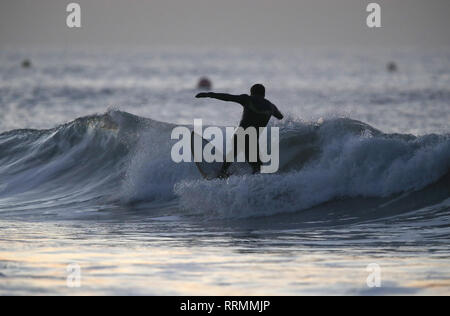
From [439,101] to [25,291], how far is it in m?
33.0

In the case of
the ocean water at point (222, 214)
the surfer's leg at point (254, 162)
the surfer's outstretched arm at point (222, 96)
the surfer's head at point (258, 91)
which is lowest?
the ocean water at point (222, 214)

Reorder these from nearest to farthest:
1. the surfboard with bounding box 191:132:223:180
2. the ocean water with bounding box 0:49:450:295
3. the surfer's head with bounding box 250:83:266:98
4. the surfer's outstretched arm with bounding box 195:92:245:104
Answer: the ocean water with bounding box 0:49:450:295
the surfer's outstretched arm with bounding box 195:92:245:104
the surfer's head with bounding box 250:83:266:98
the surfboard with bounding box 191:132:223:180

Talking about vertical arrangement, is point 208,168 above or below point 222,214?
above

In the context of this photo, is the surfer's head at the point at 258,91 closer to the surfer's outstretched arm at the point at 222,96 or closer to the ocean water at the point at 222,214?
the surfer's outstretched arm at the point at 222,96

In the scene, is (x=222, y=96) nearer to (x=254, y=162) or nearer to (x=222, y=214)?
(x=254, y=162)

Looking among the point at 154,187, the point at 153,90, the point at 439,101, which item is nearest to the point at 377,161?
the point at 154,187

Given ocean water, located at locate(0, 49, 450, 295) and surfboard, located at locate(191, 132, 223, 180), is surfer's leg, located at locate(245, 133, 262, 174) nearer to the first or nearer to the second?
ocean water, located at locate(0, 49, 450, 295)

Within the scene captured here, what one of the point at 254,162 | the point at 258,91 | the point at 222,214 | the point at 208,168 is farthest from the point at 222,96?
the point at 208,168

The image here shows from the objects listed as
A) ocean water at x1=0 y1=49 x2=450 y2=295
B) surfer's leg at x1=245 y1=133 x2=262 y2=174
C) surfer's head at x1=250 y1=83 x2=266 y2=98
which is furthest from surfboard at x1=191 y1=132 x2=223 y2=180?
surfer's head at x1=250 y1=83 x2=266 y2=98

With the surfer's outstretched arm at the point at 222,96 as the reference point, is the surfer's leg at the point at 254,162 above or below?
below

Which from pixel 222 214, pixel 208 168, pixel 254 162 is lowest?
pixel 222 214

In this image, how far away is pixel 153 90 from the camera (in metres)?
55.0

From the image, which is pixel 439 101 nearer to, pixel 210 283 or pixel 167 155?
pixel 167 155

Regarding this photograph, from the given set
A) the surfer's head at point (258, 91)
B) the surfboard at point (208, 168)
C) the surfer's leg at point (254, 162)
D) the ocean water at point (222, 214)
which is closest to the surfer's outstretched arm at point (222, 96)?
the surfer's head at point (258, 91)
